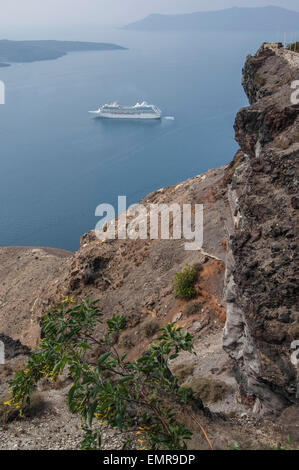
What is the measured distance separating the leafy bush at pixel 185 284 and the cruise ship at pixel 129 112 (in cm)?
6365

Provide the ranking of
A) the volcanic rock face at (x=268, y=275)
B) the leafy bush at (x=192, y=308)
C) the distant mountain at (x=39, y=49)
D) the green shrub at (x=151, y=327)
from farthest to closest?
the distant mountain at (x=39, y=49) < the green shrub at (x=151, y=327) < the leafy bush at (x=192, y=308) < the volcanic rock face at (x=268, y=275)

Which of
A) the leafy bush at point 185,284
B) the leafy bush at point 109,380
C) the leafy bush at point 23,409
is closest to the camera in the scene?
the leafy bush at point 109,380

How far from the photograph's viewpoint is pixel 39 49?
146 m

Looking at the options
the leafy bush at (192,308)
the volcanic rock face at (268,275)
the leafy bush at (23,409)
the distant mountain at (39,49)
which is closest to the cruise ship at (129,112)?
the leafy bush at (192,308)

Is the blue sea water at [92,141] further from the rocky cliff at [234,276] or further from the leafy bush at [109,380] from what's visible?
the leafy bush at [109,380]

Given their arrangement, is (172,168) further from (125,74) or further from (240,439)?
(125,74)

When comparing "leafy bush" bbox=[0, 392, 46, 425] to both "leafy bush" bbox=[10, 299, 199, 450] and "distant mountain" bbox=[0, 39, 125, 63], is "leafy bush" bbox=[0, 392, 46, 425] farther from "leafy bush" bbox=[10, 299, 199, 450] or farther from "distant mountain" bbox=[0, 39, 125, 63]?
"distant mountain" bbox=[0, 39, 125, 63]

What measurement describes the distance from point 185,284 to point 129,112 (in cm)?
6961

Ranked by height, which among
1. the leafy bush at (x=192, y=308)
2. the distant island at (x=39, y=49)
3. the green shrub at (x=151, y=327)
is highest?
the distant island at (x=39, y=49)

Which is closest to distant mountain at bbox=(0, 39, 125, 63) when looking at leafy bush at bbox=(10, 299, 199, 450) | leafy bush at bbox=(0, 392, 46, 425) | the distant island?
the distant island

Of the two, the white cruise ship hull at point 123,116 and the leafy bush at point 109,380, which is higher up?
the white cruise ship hull at point 123,116

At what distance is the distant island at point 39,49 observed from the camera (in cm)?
13052
